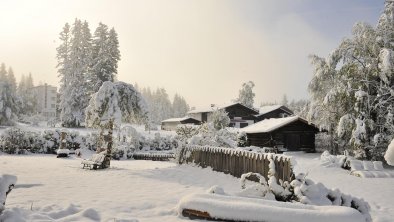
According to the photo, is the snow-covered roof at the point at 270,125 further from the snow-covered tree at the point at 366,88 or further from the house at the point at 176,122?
the house at the point at 176,122

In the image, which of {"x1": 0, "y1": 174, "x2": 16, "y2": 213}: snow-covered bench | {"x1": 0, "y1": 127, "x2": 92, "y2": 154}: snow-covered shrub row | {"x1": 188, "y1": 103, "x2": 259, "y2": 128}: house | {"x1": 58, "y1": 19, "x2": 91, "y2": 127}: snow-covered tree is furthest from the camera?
{"x1": 188, "y1": 103, "x2": 259, "y2": 128}: house

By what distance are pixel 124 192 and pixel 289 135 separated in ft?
92.5

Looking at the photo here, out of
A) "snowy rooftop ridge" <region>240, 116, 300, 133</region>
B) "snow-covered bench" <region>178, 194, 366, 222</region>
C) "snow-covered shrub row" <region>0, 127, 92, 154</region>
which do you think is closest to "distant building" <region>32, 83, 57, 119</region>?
"snow-covered shrub row" <region>0, 127, 92, 154</region>

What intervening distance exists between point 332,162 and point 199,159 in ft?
30.1

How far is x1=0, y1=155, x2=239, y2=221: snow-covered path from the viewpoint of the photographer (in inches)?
316

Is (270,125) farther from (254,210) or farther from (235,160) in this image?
(254,210)

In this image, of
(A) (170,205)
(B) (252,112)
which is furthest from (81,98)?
(A) (170,205)

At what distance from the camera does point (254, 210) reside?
23.5ft

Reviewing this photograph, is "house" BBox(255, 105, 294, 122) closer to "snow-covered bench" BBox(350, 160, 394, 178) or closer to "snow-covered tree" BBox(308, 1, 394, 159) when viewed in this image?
"snow-covered tree" BBox(308, 1, 394, 159)

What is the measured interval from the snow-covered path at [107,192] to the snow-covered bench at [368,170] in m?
8.05

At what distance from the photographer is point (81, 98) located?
2020 inches

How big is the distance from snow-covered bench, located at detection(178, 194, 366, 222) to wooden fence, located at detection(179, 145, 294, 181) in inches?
154

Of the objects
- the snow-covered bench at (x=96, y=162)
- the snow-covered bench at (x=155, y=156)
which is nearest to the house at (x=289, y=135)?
the snow-covered bench at (x=155, y=156)

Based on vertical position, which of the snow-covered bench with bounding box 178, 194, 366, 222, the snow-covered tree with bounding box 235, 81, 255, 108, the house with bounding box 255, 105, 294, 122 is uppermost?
the snow-covered tree with bounding box 235, 81, 255, 108
